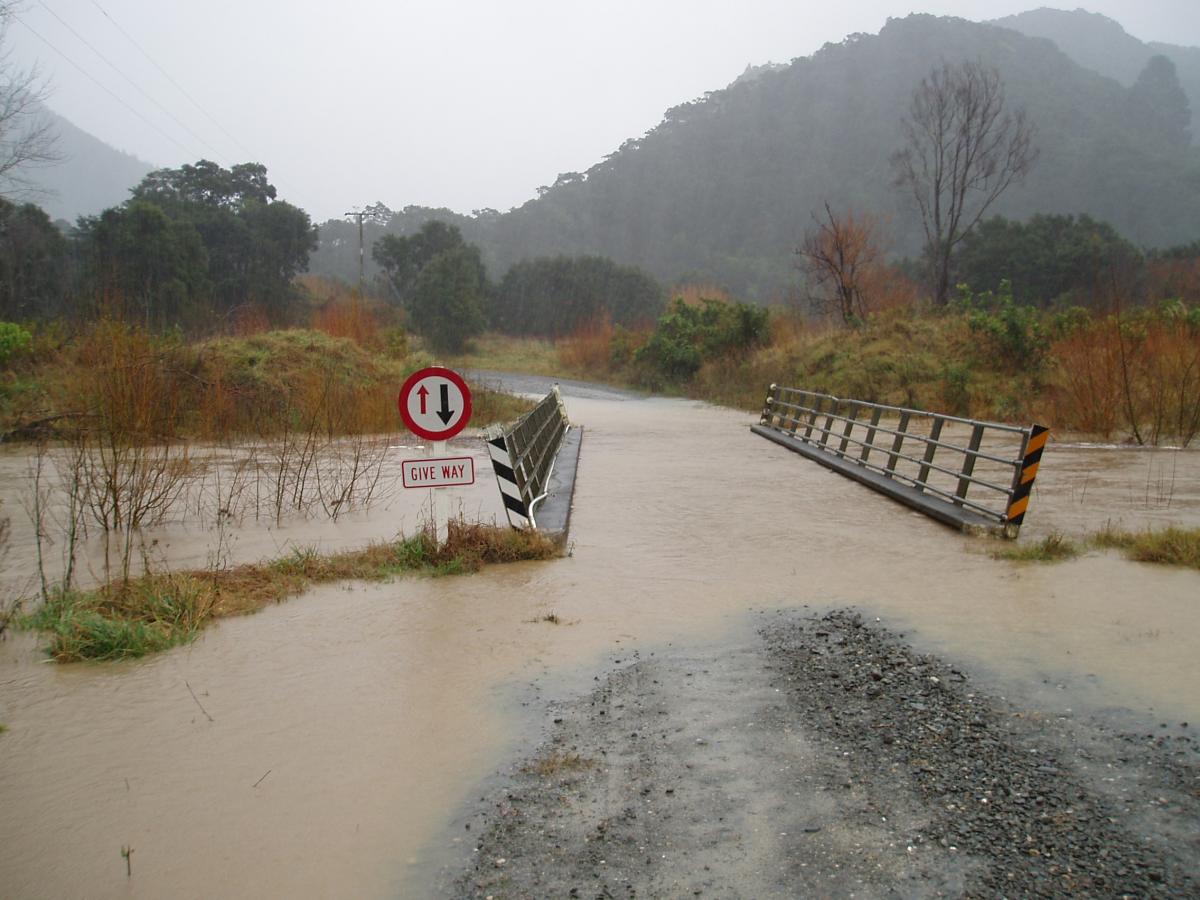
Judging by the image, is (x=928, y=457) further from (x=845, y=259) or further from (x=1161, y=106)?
(x=1161, y=106)

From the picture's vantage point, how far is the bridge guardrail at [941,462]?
10.6m

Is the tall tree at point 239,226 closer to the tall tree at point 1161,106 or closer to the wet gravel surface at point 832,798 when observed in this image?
the wet gravel surface at point 832,798

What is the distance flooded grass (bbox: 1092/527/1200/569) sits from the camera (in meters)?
9.21

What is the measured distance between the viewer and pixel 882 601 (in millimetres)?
8195

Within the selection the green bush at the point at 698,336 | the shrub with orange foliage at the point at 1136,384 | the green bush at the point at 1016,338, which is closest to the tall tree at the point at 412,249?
the green bush at the point at 698,336

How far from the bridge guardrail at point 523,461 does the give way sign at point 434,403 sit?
30.0 inches

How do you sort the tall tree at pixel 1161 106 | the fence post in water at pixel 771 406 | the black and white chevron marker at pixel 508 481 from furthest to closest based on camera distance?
1. the tall tree at pixel 1161 106
2. the fence post in water at pixel 771 406
3. the black and white chevron marker at pixel 508 481

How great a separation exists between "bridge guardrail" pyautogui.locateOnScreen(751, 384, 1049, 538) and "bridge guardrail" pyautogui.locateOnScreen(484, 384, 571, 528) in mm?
4597

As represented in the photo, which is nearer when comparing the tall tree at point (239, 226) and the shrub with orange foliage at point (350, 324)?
the shrub with orange foliage at point (350, 324)

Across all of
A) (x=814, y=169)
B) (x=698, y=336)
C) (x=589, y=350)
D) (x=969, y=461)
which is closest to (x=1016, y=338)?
(x=698, y=336)

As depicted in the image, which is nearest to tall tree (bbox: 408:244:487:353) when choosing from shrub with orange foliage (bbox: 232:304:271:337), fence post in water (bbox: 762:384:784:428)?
shrub with orange foliage (bbox: 232:304:271:337)

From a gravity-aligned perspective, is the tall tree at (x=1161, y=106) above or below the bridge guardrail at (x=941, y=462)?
above

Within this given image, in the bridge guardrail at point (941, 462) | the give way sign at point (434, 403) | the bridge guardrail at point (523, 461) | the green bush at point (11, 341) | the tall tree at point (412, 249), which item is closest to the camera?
the give way sign at point (434, 403)

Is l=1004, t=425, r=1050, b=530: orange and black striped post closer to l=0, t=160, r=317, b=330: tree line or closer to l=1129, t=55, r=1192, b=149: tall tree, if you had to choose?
l=0, t=160, r=317, b=330: tree line
